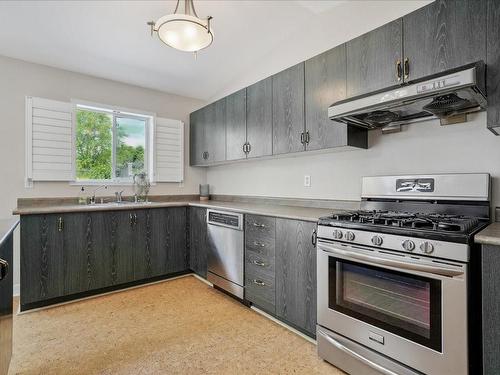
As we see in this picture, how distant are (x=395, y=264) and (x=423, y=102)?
0.98 meters

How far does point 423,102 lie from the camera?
170 centimetres

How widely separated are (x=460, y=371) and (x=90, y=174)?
3.85m

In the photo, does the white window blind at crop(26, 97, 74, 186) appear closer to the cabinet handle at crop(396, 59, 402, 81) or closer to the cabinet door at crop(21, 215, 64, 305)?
the cabinet door at crop(21, 215, 64, 305)

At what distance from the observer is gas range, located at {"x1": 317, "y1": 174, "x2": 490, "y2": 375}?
133cm

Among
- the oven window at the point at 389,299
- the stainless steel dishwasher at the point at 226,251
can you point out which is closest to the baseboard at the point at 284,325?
the stainless steel dishwasher at the point at 226,251

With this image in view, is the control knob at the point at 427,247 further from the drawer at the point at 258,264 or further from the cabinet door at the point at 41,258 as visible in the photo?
the cabinet door at the point at 41,258

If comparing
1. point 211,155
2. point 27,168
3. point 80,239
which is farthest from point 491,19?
point 27,168

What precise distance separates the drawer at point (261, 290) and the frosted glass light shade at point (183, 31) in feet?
6.49

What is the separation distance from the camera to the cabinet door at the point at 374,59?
6.26 feet

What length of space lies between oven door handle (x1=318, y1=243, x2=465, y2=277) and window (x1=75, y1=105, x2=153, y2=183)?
9.75 feet

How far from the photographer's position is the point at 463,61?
5.32 feet

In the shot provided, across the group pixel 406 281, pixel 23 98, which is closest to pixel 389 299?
pixel 406 281

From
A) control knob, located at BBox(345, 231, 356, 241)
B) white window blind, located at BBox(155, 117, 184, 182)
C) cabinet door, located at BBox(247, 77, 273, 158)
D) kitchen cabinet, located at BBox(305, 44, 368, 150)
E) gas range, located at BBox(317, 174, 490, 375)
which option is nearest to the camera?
gas range, located at BBox(317, 174, 490, 375)

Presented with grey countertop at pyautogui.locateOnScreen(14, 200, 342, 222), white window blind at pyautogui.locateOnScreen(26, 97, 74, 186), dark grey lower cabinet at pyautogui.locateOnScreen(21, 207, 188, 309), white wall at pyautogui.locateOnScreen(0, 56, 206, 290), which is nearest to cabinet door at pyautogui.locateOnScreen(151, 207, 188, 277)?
dark grey lower cabinet at pyautogui.locateOnScreen(21, 207, 188, 309)
